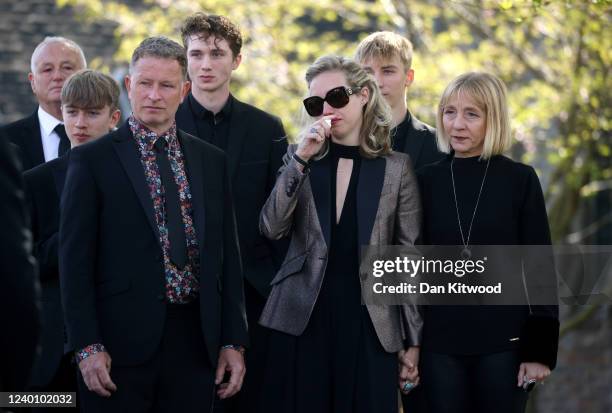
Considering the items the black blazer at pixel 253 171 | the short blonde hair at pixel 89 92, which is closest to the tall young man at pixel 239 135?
the black blazer at pixel 253 171

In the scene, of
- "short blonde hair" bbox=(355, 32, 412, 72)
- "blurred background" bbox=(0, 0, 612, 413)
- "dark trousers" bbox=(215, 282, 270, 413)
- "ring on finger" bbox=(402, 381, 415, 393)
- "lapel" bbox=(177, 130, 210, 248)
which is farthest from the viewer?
"blurred background" bbox=(0, 0, 612, 413)

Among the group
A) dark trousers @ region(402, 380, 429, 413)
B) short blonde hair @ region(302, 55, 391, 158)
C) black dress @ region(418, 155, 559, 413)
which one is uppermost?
short blonde hair @ region(302, 55, 391, 158)

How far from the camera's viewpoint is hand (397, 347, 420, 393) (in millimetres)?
5520

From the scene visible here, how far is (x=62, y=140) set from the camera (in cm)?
690

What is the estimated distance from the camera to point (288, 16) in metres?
12.4

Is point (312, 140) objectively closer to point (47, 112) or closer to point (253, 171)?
point (253, 171)

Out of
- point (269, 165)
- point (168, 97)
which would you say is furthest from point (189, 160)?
point (269, 165)

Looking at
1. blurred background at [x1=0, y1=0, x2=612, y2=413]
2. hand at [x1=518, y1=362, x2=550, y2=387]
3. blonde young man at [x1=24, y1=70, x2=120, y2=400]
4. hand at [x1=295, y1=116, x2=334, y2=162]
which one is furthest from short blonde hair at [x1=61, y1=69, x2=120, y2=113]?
blurred background at [x1=0, y1=0, x2=612, y2=413]

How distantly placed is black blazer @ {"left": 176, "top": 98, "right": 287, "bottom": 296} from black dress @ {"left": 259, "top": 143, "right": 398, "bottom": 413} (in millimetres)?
786

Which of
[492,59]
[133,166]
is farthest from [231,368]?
[492,59]

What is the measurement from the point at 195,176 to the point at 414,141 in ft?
5.14

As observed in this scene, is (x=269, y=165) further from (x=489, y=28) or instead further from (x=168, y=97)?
(x=489, y=28)

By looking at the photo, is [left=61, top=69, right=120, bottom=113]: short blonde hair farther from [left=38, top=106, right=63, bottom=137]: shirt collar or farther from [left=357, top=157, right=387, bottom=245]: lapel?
[left=357, top=157, right=387, bottom=245]: lapel

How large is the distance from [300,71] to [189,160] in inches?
260
